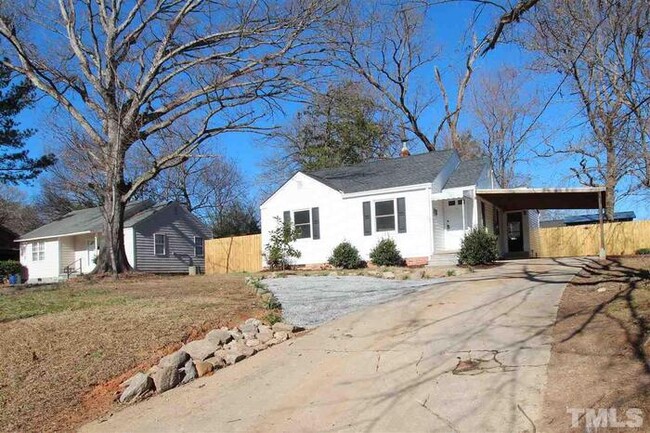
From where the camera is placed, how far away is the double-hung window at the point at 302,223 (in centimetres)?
2284

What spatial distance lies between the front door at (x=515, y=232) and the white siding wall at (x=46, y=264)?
25.9m

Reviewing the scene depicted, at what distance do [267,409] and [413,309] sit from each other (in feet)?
14.6

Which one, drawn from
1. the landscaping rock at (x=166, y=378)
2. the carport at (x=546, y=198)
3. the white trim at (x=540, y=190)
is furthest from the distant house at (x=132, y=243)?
the landscaping rock at (x=166, y=378)

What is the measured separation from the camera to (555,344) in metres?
6.60

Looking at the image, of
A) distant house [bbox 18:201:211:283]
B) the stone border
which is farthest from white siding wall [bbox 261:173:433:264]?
the stone border

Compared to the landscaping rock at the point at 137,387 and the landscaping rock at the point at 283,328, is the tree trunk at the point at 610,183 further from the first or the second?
the landscaping rock at the point at 137,387

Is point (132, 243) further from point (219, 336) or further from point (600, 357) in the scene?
point (600, 357)

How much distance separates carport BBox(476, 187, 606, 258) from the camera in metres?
18.5

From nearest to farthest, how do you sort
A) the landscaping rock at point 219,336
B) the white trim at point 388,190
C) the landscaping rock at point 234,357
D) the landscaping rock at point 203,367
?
the landscaping rock at point 203,367 < the landscaping rock at point 234,357 < the landscaping rock at point 219,336 < the white trim at point 388,190

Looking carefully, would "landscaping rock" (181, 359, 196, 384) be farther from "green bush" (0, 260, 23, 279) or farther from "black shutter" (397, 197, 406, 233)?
"green bush" (0, 260, 23, 279)

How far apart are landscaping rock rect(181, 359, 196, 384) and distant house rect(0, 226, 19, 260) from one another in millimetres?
39189

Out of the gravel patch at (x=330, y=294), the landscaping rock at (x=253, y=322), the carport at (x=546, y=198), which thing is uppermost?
the carport at (x=546, y=198)

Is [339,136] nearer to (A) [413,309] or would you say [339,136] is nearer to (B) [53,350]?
(A) [413,309]

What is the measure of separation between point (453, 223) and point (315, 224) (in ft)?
17.8
